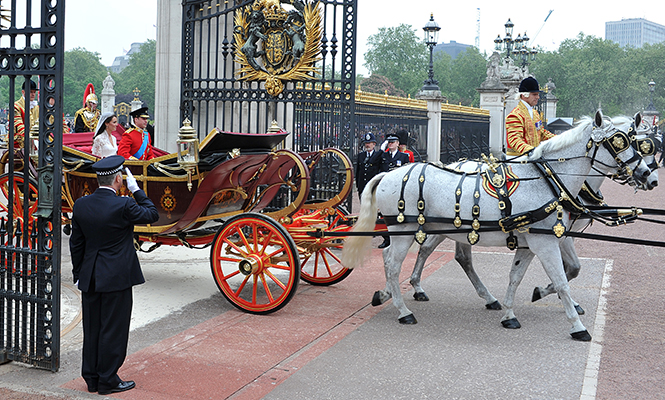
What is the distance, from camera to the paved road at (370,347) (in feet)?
15.8

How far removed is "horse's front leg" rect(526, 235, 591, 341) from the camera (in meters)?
6.02

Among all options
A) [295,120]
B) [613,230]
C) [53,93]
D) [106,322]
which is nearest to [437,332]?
[106,322]

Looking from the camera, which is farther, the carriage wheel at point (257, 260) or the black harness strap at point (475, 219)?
the carriage wheel at point (257, 260)

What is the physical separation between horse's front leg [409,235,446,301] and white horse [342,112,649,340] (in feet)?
1.94

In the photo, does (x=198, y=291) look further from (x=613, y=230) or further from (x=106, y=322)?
→ (x=613, y=230)

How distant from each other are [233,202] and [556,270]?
344 cm

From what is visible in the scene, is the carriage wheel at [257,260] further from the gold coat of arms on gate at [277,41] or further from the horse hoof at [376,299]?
the gold coat of arms on gate at [277,41]

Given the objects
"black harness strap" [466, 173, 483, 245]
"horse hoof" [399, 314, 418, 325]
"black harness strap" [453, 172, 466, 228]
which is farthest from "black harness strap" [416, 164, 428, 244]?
"horse hoof" [399, 314, 418, 325]

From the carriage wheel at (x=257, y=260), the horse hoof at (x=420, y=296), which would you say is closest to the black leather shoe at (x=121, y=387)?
the carriage wheel at (x=257, y=260)

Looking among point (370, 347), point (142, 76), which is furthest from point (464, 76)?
point (370, 347)

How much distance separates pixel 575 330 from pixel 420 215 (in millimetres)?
1683

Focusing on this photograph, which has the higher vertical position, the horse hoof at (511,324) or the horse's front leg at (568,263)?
the horse's front leg at (568,263)

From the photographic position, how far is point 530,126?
7305 millimetres

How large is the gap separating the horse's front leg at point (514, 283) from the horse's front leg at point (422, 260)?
928mm
